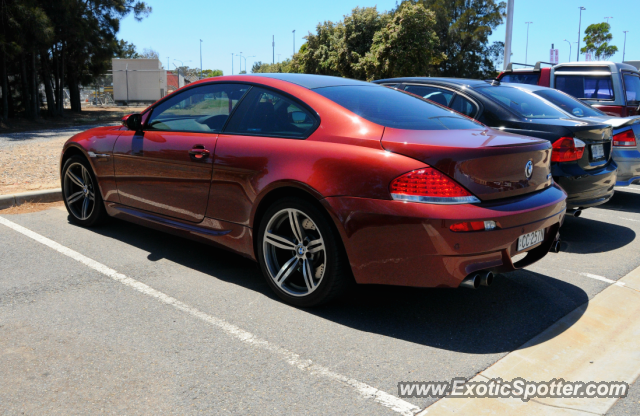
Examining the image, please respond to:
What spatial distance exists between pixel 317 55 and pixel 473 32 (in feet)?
65.4

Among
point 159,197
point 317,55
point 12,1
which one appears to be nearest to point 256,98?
point 159,197

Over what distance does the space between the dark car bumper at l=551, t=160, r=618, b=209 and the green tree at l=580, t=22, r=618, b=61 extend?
296 ft

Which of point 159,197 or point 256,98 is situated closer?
point 256,98

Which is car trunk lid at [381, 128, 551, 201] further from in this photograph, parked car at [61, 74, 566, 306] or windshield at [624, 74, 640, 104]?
windshield at [624, 74, 640, 104]

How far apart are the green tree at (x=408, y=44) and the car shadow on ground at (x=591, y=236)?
87.0 ft

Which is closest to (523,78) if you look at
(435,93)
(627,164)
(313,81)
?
(627,164)

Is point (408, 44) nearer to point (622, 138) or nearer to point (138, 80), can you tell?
point (138, 80)

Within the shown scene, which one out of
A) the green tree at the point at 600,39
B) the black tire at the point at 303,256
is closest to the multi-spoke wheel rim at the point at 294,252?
the black tire at the point at 303,256

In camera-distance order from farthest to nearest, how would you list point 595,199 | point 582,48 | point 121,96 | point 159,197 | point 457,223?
point 582,48 → point 121,96 → point 595,199 → point 159,197 → point 457,223

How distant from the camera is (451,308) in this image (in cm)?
382

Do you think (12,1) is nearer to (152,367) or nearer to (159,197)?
(159,197)

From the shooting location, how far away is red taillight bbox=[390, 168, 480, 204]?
10.3 ft

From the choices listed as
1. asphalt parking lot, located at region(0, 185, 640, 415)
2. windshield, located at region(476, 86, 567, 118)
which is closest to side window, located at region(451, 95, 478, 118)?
windshield, located at region(476, 86, 567, 118)

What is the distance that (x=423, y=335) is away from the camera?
3.38 m
